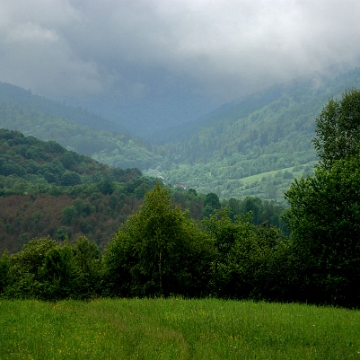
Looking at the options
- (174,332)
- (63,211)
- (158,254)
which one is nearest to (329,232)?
(158,254)

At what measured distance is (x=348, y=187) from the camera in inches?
1150

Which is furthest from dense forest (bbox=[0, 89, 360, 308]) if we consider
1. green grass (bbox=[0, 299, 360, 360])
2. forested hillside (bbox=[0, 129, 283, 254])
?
forested hillside (bbox=[0, 129, 283, 254])

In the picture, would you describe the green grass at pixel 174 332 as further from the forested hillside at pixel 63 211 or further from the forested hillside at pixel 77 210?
the forested hillside at pixel 77 210

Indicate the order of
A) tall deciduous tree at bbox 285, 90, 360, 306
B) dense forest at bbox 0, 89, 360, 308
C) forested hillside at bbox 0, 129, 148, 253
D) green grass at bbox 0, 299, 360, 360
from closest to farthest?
green grass at bbox 0, 299, 360, 360
tall deciduous tree at bbox 285, 90, 360, 306
dense forest at bbox 0, 89, 360, 308
forested hillside at bbox 0, 129, 148, 253

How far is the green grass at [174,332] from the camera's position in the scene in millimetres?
12547

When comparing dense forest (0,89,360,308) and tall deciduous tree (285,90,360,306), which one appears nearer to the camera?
tall deciduous tree (285,90,360,306)

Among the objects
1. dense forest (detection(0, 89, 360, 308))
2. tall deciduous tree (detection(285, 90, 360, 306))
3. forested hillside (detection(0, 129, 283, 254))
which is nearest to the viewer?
tall deciduous tree (detection(285, 90, 360, 306))

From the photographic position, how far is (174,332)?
14.8 metres

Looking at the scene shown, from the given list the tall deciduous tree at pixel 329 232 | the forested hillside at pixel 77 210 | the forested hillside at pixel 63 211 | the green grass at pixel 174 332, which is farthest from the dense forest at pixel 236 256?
the forested hillside at pixel 77 210

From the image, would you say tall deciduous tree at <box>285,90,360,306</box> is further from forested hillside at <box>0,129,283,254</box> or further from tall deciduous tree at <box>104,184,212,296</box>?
forested hillside at <box>0,129,283,254</box>

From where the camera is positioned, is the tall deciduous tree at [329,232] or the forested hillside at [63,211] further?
the forested hillside at [63,211]

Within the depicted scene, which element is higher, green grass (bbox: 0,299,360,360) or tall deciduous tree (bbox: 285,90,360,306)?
tall deciduous tree (bbox: 285,90,360,306)

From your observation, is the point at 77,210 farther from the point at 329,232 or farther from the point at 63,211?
the point at 329,232

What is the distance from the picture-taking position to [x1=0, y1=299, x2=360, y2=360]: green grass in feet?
41.2
